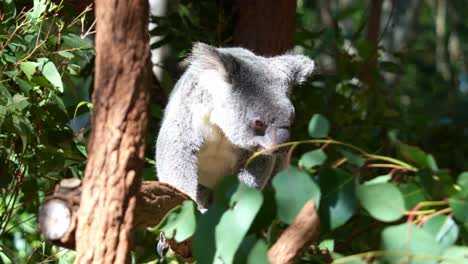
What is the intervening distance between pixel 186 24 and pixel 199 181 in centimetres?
102

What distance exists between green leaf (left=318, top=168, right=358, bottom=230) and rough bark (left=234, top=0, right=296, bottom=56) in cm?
235

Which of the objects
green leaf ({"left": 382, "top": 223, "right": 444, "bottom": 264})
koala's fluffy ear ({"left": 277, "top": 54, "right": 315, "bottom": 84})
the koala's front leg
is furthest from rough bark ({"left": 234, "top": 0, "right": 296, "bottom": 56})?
green leaf ({"left": 382, "top": 223, "right": 444, "bottom": 264})

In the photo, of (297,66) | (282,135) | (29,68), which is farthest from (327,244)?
(297,66)

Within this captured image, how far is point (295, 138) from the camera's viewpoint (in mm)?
4012

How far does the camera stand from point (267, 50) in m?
4.00

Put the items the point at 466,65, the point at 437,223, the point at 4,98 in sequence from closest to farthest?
the point at 437,223
the point at 4,98
the point at 466,65

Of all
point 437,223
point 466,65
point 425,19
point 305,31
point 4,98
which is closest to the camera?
point 437,223

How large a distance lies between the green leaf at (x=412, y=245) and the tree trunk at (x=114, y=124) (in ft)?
1.99

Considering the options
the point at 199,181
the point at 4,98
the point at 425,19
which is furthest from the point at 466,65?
the point at 4,98

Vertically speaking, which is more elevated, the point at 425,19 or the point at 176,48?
the point at 176,48

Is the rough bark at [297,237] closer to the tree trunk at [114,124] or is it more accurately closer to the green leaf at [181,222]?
the green leaf at [181,222]

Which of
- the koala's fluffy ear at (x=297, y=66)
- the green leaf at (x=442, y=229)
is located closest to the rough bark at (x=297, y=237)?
the green leaf at (x=442, y=229)

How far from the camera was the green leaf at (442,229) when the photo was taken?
1569 millimetres

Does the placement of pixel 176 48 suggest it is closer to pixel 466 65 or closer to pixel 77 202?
pixel 77 202
